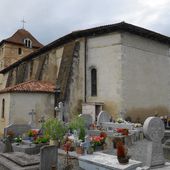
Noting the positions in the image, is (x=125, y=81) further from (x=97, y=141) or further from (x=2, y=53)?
(x=2, y=53)

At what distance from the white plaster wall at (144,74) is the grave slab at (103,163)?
9833 mm

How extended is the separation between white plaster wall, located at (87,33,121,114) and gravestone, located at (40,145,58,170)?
9856 mm

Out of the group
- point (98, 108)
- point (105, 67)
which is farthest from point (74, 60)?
point (98, 108)

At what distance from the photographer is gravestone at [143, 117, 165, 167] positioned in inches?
280

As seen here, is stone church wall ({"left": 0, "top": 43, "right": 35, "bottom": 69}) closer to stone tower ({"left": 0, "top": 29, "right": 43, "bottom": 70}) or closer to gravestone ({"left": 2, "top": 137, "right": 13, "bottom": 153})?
stone tower ({"left": 0, "top": 29, "right": 43, "bottom": 70})

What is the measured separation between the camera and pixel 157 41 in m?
20.3

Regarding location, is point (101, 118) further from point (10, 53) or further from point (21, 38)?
point (21, 38)

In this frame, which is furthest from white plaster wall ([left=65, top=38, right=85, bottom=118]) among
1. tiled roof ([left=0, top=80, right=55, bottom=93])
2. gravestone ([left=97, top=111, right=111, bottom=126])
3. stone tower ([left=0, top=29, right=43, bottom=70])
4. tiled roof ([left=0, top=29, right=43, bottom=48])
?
tiled roof ([left=0, top=29, right=43, bottom=48])

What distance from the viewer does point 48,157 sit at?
779 cm

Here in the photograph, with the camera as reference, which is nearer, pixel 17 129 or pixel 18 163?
pixel 18 163

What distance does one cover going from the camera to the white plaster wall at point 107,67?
58.0 ft

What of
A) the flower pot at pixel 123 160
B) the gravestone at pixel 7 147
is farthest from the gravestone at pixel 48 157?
the gravestone at pixel 7 147

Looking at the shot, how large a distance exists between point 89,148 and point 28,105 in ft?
36.0

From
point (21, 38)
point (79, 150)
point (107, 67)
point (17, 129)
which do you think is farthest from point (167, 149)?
point (21, 38)
